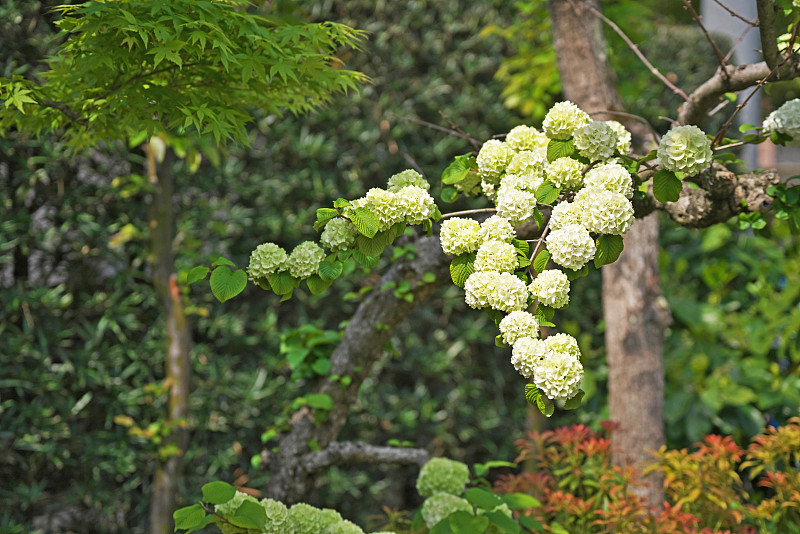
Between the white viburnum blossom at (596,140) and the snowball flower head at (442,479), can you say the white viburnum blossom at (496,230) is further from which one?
the snowball flower head at (442,479)

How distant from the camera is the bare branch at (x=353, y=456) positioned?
201 centimetres

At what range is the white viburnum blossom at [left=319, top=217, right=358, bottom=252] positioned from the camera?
1354 mm

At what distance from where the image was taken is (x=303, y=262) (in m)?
1.37

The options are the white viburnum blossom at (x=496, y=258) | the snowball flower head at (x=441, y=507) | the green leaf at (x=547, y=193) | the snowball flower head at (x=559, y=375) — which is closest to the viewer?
the snowball flower head at (x=559, y=375)

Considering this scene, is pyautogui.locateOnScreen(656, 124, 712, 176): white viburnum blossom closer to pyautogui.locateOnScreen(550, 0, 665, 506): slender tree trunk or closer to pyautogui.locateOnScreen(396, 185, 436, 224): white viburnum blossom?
pyautogui.locateOnScreen(396, 185, 436, 224): white viburnum blossom

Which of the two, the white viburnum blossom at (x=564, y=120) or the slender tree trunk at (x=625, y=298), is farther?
the slender tree trunk at (x=625, y=298)

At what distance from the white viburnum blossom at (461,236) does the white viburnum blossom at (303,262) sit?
0.97 ft

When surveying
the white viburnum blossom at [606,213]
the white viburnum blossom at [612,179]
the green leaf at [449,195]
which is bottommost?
the green leaf at [449,195]

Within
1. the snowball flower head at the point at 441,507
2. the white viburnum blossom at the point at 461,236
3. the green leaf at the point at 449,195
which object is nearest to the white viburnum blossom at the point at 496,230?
the white viburnum blossom at the point at 461,236

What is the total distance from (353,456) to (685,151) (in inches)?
53.4

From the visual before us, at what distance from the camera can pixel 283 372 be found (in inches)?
126

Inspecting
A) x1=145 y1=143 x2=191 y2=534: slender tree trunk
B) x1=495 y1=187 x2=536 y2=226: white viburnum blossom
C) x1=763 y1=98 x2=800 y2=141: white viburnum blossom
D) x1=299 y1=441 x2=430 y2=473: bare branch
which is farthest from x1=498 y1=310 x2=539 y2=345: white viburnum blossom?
x1=145 y1=143 x2=191 y2=534: slender tree trunk

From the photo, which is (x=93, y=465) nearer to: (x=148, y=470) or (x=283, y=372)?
(x=148, y=470)

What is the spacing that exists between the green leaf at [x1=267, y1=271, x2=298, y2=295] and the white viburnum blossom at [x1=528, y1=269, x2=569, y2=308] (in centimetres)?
54
